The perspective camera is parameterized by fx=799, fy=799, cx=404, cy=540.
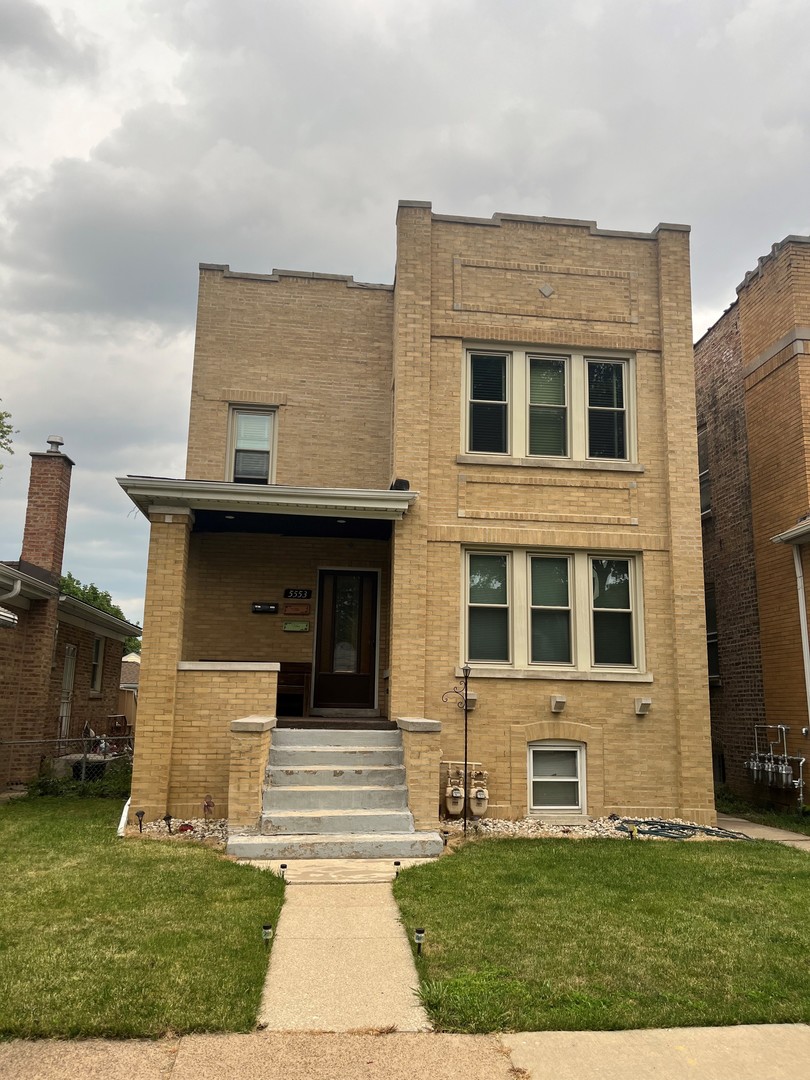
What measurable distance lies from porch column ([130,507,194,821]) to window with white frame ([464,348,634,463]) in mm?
4338

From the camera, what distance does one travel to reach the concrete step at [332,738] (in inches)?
396

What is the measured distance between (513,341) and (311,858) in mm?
7639

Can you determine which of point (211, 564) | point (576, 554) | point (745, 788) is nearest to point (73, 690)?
point (211, 564)

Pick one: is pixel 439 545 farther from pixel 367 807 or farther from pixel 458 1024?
Answer: pixel 458 1024

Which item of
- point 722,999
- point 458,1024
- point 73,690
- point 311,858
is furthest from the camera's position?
point 73,690

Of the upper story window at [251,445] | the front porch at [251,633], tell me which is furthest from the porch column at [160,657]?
the upper story window at [251,445]

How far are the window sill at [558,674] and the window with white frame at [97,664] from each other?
42.0 feet

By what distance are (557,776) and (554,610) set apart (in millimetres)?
2266

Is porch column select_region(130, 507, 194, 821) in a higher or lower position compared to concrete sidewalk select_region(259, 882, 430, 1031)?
higher

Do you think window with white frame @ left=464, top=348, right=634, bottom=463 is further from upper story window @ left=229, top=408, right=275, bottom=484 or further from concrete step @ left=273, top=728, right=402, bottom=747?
concrete step @ left=273, top=728, right=402, bottom=747

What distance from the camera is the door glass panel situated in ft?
42.3

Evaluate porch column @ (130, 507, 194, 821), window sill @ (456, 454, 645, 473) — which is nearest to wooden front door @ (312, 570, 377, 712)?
window sill @ (456, 454, 645, 473)

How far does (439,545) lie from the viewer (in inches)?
439

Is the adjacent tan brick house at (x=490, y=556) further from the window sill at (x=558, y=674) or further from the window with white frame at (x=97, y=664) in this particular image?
the window with white frame at (x=97, y=664)
